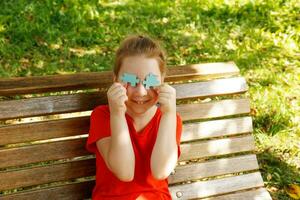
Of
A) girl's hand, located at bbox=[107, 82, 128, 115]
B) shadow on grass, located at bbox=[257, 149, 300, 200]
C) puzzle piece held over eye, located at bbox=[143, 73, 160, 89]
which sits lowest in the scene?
shadow on grass, located at bbox=[257, 149, 300, 200]

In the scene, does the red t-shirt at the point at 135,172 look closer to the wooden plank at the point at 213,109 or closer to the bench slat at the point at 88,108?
the bench slat at the point at 88,108

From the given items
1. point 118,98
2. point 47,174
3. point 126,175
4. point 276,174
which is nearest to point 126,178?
point 126,175

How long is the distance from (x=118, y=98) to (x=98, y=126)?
266mm

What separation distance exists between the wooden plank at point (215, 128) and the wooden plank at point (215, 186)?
0.28 m

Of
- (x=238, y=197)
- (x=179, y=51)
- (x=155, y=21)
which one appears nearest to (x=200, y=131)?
(x=238, y=197)

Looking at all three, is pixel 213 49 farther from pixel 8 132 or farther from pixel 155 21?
pixel 8 132

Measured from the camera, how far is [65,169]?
264 centimetres

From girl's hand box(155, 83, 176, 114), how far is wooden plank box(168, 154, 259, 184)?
630 millimetres

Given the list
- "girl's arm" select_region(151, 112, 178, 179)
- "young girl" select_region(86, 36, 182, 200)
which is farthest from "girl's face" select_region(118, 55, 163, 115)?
"girl's arm" select_region(151, 112, 178, 179)

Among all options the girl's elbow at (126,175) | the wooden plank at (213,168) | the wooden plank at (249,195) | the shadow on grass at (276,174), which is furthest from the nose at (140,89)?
the shadow on grass at (276,174)

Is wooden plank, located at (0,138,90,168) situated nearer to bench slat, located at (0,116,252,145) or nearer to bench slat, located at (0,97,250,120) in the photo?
bench slat, located at (0,116,252,145)

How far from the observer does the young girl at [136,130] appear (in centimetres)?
234

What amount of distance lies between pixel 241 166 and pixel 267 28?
364 centimetres

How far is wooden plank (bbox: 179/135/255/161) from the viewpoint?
2984mm
